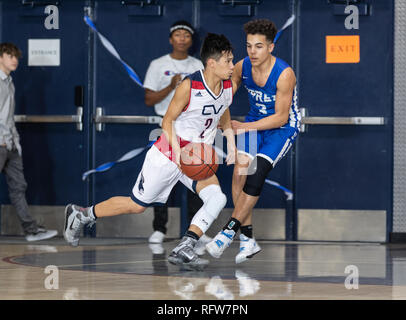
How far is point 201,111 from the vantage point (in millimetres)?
5984

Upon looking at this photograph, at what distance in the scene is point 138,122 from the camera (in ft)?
28.4

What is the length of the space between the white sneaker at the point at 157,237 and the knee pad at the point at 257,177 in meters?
2.08

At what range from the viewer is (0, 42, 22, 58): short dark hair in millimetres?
8211

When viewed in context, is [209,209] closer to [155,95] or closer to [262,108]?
[262,108]

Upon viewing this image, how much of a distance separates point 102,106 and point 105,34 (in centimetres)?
74

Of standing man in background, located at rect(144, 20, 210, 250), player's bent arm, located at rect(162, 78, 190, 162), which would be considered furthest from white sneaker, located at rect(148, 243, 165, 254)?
player's bent arm, located at rect(162, 78, 190, 162)

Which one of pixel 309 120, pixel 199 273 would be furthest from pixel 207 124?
pixel 309 120

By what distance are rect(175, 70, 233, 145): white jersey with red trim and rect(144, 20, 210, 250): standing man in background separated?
216 centimetres

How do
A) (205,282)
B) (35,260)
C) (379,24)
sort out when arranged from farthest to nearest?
1. (379,24)
2. (35,260)
3. (205,282)

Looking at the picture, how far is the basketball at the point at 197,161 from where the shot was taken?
5957mm

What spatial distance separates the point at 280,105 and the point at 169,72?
2.20m

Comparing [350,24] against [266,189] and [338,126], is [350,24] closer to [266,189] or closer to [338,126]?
[338,126]
